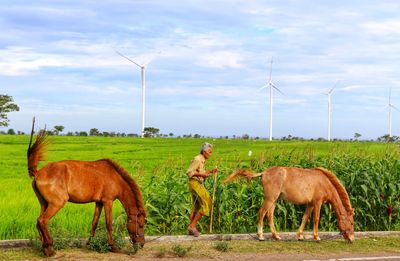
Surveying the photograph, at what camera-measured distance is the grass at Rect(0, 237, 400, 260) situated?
862 centimetres

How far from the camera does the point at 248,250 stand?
9.45 meters

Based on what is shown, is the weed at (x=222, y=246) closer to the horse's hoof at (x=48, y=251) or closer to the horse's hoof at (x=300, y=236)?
the horse's hoof at (x=300, y=236)

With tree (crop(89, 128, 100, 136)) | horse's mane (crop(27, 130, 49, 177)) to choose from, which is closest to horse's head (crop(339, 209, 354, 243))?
horse's mane (crop(27, 130, 49, 177))

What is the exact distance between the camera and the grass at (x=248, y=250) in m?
8.62

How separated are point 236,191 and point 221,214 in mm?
698

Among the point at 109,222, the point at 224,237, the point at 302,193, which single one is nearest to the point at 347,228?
the point at 302,193

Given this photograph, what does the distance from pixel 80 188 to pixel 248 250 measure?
3.10 metres

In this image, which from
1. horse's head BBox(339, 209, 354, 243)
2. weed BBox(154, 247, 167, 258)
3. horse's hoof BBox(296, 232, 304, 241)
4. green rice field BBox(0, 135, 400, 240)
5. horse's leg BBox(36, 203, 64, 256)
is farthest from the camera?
green rice field BBox(0, 135, 400, 240)

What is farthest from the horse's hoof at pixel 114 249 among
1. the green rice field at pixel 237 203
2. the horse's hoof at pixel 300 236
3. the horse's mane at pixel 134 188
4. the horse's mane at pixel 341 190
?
the horse's mane at pixel 341 190

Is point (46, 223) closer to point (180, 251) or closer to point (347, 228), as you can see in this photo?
point (180, 251)

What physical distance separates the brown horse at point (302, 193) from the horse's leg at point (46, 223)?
3.49 metres

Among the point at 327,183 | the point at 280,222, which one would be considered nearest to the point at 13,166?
the point at 280,222

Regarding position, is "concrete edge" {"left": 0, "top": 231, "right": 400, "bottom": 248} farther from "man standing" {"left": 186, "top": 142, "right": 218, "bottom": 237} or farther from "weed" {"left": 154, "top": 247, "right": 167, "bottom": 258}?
"weed" {"left": 154, "top": 247, "right": 167, "bottom": 258}

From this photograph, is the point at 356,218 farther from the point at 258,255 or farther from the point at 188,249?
the point at 188,249
